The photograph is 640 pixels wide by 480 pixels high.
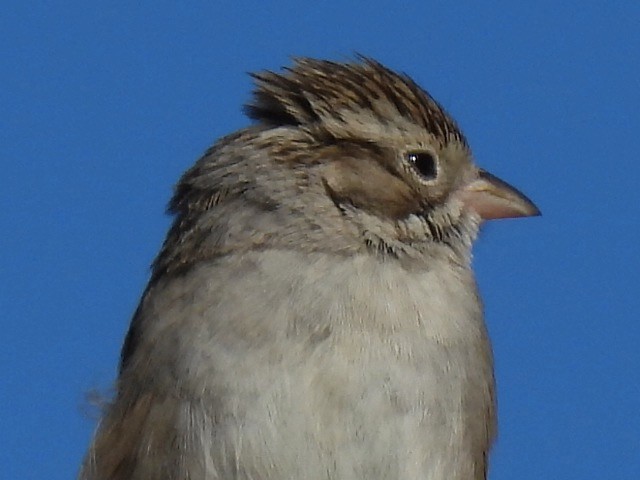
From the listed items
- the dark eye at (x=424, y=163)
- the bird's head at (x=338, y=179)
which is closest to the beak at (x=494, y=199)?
the bird's head at (x=338, y=179)

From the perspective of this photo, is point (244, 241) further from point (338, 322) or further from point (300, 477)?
point (300, 477)

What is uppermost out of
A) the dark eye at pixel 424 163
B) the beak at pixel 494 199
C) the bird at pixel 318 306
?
the dark eye at pixel 424 163

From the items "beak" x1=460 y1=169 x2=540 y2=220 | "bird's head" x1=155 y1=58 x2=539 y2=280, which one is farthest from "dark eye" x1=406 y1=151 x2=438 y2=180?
"beak" x1=460 y1=169 x2=540 y2=220

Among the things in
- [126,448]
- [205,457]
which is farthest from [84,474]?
[205,457]

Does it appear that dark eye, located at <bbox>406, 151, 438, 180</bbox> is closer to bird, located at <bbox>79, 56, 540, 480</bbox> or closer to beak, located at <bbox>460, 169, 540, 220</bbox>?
bird, located at <bbox>79, 56, 540, 480</bbox>

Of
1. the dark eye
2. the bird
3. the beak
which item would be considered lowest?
the bird

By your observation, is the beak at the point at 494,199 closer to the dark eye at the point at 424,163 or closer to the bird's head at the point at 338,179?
the bird's head at the point at 338,179

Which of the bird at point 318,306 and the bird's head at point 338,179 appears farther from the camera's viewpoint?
the bird's head at point 338,179

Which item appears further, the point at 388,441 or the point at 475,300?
the point at 475,300
